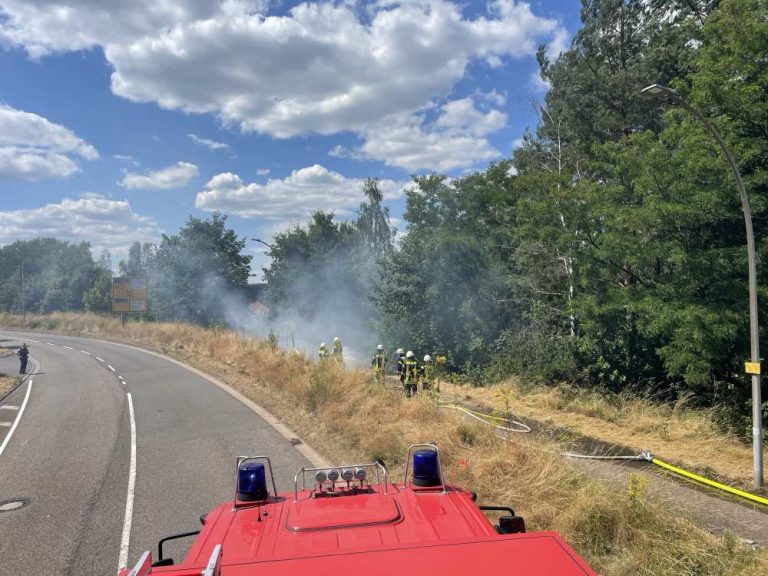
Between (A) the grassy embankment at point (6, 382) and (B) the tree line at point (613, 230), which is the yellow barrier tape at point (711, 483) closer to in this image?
(B) the tree line at point (613, 230)

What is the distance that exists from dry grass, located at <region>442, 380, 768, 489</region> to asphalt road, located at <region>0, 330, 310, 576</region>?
5.25 m

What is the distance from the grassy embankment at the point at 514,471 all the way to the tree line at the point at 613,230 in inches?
234

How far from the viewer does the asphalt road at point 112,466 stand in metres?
5.80

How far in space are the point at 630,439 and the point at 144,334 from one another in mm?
34680

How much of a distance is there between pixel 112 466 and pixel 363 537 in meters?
8.03

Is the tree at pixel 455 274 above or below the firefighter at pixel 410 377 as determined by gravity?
above

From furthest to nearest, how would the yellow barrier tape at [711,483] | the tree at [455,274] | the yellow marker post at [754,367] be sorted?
the tree at [455,274] < the yellow marker post at [754,367] < the yellow barrier tape at [711,483]

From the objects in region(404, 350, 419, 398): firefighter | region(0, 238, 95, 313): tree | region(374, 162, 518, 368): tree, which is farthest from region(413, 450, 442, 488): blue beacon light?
region(0, 238, 95, 313): tree

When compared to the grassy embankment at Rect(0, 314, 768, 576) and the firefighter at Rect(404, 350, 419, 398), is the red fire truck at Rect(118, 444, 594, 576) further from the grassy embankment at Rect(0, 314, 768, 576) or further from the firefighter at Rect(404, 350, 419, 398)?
the firefighter at Rect(404, 350, 419, 398)

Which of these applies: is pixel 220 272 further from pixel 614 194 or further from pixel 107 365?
pixel 614 194

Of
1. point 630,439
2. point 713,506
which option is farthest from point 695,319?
point 713,506

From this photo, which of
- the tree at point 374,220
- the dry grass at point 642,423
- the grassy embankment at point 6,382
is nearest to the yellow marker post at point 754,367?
the dry grass at point 642,423

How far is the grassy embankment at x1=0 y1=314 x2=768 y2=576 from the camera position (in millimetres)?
4211

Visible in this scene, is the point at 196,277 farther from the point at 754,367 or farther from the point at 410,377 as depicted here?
the point at 754,367
